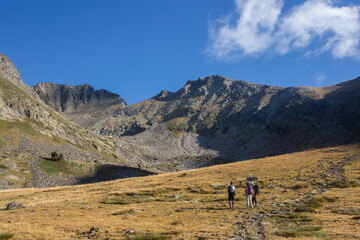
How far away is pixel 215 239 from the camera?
626 inches

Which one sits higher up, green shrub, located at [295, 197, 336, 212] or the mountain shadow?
the mountain shadow

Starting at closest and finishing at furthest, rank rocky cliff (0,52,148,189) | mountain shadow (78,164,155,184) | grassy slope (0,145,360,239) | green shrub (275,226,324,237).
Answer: green shrub (275,226,324,237) < grassy slope (0,145,360,239) < rocky cliff (0,52,148,189) < mountain shadow (78,164,155,184)

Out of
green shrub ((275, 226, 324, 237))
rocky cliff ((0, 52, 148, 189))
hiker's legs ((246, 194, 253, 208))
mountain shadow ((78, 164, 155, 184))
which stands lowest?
green shrub ((275, 226, 324, 237))

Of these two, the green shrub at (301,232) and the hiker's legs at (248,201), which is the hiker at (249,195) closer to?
the hiker's legs at (248,201)

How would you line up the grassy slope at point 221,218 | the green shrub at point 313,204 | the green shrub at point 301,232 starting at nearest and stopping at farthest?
1. the green shrub at point 301,232
2. the grassy slope at point 221,218
3. the green shrub at point 313,204

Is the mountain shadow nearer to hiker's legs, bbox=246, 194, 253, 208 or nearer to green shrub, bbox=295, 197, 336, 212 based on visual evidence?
hiker's legs, bbox=246, 194, 253, 208

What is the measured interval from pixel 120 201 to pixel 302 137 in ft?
591

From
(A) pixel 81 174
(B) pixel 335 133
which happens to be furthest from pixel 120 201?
(B) pixel 335 133

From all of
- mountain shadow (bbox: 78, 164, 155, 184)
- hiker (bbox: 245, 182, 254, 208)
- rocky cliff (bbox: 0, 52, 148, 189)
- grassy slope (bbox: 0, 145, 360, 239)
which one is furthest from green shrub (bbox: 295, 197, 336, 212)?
mountain shadow (bbox: 78, 164, 155, 184)

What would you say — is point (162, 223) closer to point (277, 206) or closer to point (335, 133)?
point (277, 206)

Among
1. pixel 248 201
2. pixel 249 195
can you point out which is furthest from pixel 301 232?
pixel 248 201

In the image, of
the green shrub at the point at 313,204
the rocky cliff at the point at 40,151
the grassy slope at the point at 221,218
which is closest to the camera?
the grassy slope at the point at 221,218

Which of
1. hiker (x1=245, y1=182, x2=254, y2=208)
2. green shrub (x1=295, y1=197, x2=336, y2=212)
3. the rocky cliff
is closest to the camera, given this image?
green shrub (x1=295, y1=197, x2=336, y2=212)

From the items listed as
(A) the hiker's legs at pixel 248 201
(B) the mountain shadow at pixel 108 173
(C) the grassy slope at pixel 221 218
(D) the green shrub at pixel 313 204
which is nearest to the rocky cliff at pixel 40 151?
(B) the mountain shadow at pixel 108 173
